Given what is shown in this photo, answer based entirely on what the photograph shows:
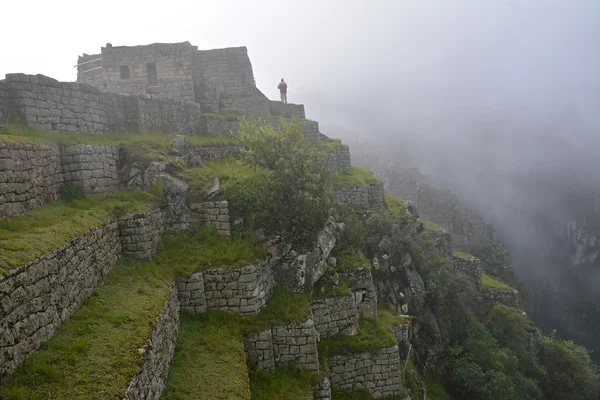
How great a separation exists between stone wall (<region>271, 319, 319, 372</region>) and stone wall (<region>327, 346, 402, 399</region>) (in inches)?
59.4

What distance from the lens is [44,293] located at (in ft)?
19.8

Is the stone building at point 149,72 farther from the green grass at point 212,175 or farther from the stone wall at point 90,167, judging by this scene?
the stone wall at point 90,167

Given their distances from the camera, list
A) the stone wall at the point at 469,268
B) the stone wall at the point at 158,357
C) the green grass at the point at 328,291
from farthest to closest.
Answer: the stone wall at the point at 469,268 < the green grass at the point at 328,291 < the stone wall at the point at 158,357

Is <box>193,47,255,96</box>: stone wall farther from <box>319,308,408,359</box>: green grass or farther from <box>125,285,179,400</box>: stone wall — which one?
<box>125,285,179,400</box>: stone wall

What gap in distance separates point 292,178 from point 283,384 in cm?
597

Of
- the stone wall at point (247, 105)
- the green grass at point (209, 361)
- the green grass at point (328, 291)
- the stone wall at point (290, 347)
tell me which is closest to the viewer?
the green grass at point (209, 361)

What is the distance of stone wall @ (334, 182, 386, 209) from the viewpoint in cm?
2053

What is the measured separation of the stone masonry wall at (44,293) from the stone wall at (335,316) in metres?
5.93

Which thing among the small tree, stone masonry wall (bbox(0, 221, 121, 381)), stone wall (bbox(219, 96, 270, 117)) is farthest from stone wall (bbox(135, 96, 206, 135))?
stone masonry wall (bbox(0, 221, 121, 381))

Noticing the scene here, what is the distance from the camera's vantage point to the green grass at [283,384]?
9.23m

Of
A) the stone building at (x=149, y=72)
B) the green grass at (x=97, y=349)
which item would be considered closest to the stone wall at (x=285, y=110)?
the stone building at (x=149, y=72)

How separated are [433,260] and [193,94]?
14458 mm

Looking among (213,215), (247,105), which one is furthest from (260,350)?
(247,105)

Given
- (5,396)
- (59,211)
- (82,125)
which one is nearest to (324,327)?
(59,211)
